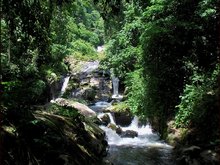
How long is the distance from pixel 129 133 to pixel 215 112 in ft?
19.9

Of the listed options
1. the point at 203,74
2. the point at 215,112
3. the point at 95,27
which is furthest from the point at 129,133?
the point at 95,27

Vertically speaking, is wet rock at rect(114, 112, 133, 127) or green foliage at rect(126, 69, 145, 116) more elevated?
green foliage at rect(126, 69, 145, 116)

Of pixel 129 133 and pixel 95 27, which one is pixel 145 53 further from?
pixel 95 27

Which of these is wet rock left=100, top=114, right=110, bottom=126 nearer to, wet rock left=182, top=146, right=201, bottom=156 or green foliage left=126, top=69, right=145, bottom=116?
green foliage left=126, top=69, right=145, bottom=116

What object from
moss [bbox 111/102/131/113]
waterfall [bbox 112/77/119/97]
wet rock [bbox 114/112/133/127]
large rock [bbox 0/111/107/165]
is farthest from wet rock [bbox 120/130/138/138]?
waterfall [bbox 112/77/119/97]

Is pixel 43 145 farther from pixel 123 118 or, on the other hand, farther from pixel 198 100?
pixel 123 118

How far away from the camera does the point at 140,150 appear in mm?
13562

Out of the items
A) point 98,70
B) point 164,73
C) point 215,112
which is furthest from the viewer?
point 98,70

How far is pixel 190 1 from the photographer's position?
1541 centimetres

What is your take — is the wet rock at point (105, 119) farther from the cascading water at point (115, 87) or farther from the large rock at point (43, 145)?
the large rock at point (43, 145)

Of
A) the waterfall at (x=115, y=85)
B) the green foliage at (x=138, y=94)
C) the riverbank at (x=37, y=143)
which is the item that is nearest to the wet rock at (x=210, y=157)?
the riverbank at (x=37, y=143)

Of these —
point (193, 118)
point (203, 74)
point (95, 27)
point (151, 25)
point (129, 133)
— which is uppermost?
point (95, 27)

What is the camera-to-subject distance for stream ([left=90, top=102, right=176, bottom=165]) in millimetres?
11641

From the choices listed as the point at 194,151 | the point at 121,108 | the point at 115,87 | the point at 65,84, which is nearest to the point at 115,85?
the point at 115,87
